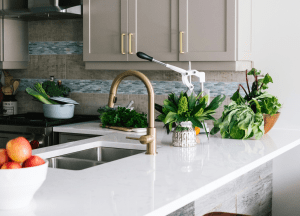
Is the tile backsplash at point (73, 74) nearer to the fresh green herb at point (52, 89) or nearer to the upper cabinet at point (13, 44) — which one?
the upper cabinet at point (13, 44)

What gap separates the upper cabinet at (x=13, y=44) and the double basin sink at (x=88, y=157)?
186 centimetres

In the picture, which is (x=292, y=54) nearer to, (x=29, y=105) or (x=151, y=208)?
(x=151, y=208)

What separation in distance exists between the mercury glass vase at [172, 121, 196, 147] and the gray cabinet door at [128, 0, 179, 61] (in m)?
0.99

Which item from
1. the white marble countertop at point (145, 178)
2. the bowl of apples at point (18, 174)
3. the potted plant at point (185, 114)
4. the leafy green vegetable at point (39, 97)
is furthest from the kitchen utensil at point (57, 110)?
the bowl of apples at point (18, 174)

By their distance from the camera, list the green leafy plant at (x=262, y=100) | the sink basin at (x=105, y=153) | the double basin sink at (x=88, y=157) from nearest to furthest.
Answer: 1. the double basin sink at (x=88, y=157)
2. the sink basin at (x=105, y=153)
3. the green leafy plant at (x=262, y=100)

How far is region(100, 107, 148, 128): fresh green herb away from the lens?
3.01 m

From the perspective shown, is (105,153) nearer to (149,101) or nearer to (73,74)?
(149,101)

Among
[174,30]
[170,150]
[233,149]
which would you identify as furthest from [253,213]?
[174,30]

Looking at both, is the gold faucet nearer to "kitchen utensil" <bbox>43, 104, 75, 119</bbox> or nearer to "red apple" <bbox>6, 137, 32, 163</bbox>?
"red apple" <bbox>6, 137, 32, 163</bbox>

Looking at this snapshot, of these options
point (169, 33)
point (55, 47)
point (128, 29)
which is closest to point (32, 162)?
point (169, 33)

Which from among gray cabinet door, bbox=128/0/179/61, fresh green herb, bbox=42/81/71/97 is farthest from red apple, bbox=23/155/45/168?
fresh green herb, bbox=42/81/71/97

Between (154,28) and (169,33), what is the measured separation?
134mm

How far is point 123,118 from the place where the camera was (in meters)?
3.06

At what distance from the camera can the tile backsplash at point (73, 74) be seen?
3562 millimetres
